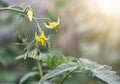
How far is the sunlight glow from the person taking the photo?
250 cm

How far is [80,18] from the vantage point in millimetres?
2531

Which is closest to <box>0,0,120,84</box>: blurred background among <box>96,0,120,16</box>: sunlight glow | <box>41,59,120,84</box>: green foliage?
<box>96,0,120,16</box>: sunlight glow

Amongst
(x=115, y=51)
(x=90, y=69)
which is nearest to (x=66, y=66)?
(x=90, y=69)

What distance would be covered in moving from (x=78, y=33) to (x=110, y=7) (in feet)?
0.88

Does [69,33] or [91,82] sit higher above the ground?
[69,33]

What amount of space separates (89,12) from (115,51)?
0.37 meters

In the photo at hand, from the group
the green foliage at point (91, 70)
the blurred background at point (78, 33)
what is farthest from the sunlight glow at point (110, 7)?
the green foliage at point (91, 70)

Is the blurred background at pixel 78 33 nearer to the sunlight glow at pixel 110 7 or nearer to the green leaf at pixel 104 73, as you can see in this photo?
the sunlight glow at pixel 110 7

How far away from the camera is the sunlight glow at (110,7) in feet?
8.20

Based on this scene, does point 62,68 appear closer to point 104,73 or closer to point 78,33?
point 104,73

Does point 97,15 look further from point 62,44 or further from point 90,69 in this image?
point 90,69

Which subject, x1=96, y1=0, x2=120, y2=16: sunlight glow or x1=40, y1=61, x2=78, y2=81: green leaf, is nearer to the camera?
x1=40, y1=61, x2=78, y2=81: green leaf

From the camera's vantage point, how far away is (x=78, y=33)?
8.22 ft

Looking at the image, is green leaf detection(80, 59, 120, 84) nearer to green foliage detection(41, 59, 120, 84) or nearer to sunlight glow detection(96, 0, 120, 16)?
green foliage detection(41, 59, 120, 84)
